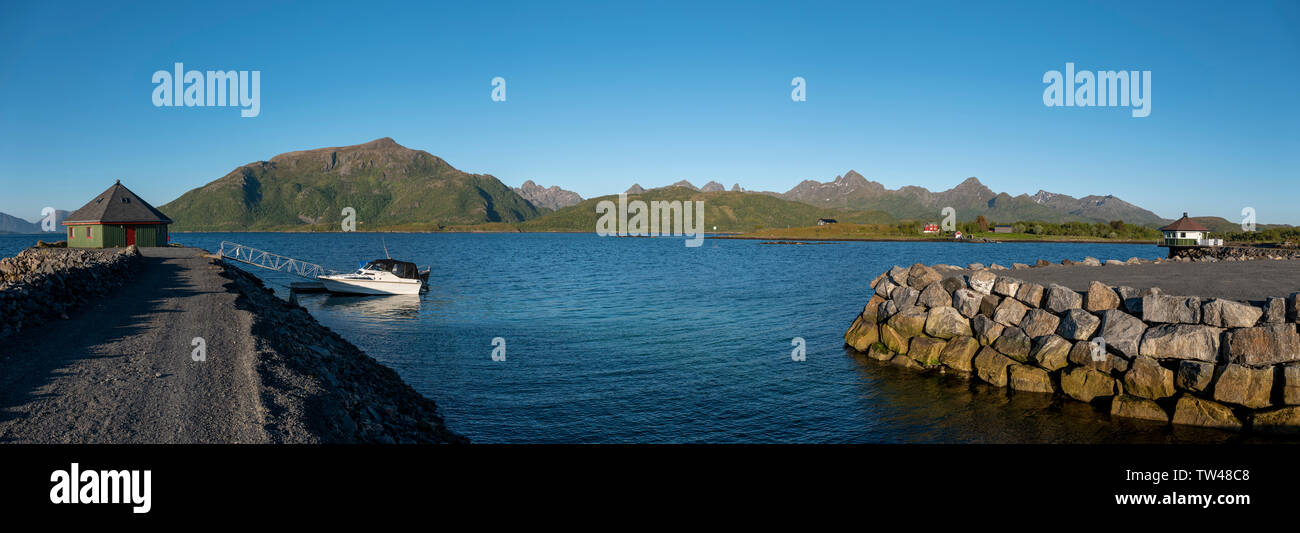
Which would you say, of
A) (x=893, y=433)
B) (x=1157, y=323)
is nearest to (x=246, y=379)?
(x=893, y=433)

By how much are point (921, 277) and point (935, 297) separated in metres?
1.78

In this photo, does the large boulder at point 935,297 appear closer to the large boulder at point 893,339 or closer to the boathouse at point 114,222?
the large boulder at point 893,339

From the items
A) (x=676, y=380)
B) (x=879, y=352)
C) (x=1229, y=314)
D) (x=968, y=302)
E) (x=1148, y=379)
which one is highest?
(x=1229, y=314)

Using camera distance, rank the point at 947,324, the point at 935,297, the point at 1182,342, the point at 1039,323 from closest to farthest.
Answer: the point at 1182,342, the point at 1039,323, the point at 947,324, the point at 935,297

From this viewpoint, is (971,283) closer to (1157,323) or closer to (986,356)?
(986,356)

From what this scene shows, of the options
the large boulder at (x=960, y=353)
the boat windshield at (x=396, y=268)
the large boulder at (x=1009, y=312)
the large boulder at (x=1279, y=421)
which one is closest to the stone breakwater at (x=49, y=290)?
the boat windshield at (x=396, y=268)

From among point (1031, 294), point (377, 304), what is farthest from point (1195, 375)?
point (377, 304)

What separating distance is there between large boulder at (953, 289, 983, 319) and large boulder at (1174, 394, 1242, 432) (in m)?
7.40

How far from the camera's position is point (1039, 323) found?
20.2m

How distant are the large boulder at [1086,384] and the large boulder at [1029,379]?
1.63ft

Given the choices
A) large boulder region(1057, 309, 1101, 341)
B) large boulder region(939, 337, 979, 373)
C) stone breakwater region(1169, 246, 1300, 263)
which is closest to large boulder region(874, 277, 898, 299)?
large boulder region(939, 337, 979, 373)

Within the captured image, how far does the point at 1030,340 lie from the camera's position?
20.2 meters

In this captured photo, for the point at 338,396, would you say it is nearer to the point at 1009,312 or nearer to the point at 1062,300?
the point at 1009,312

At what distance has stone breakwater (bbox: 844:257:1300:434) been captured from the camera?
15031 mm
